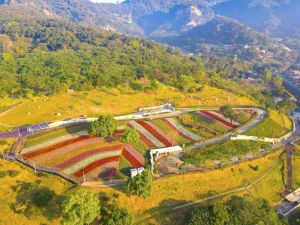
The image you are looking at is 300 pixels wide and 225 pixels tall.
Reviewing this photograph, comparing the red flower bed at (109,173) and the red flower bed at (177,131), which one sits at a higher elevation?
the red flower bed at (109,173)

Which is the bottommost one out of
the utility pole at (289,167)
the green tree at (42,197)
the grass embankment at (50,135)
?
the utility pole at (289,167)

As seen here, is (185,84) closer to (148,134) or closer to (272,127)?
(272,127)

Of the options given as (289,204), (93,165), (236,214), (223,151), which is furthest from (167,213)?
(289,204)

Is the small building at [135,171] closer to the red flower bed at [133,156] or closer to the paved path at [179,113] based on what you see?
the red flower bed at [133,156]

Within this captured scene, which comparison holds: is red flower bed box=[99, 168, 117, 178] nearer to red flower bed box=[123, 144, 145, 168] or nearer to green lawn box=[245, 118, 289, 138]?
red flower bed box=[123, 144, 145, 168]

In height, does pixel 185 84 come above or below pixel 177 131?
below

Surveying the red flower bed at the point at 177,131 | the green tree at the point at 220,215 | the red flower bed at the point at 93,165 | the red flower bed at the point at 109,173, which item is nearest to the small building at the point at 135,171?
the red flower bed at the point at 109,173
